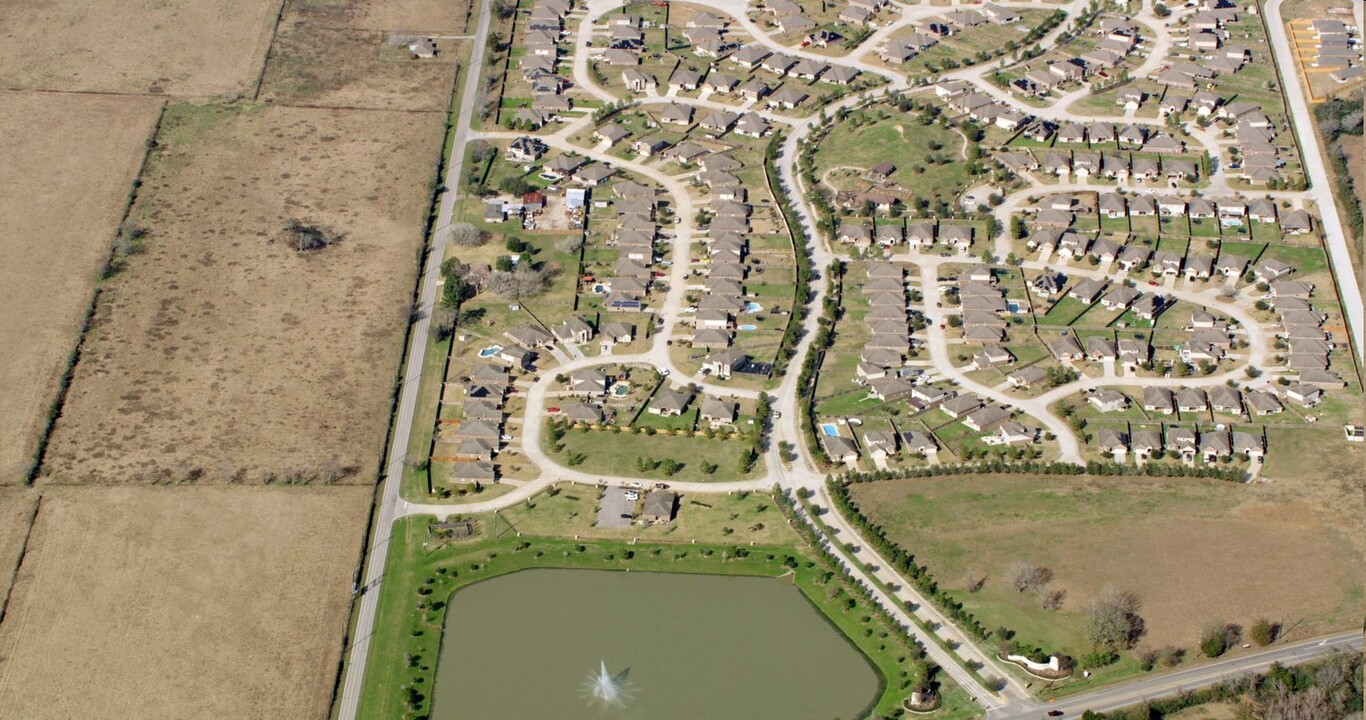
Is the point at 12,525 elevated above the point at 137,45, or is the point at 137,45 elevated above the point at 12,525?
the point at 137,45

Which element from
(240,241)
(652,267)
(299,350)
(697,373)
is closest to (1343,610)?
(697,373)

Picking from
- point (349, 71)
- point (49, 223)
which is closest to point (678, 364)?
point (49, 223)

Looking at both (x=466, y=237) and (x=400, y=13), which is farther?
(x=400, y=13)

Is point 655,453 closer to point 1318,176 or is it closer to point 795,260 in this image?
point 795,260

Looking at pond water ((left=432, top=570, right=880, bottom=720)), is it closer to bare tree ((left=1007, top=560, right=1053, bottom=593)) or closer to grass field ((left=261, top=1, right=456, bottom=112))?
bare tree ((left=1007, top=560, right=1053, bottom=593))

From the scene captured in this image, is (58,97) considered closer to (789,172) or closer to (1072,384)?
(789,172)

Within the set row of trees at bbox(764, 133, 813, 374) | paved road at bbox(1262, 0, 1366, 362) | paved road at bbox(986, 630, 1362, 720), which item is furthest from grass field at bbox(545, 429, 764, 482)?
paved road at bbox(1262, 0, 1366, 362)

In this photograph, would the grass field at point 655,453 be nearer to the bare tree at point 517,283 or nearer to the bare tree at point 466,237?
the bare tree at point 517,283
